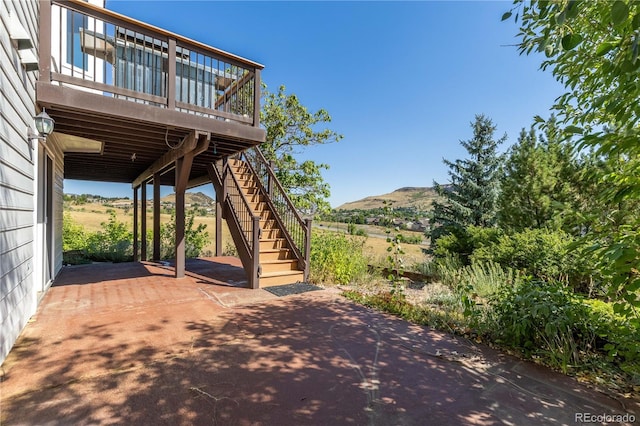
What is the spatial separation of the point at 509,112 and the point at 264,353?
746 centimetres

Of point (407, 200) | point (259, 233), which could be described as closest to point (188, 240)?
point (259, 233)

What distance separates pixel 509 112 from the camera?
6.99 meters

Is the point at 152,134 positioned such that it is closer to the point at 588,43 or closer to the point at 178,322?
the point at 178,322

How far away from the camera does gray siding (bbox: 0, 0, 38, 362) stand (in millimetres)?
2637

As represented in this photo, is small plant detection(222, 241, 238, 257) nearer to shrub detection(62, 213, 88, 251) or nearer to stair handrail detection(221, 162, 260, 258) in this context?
stair handrail detection(221, 162, 260, 258)

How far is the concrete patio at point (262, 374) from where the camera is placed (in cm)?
218

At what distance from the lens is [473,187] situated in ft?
38.5

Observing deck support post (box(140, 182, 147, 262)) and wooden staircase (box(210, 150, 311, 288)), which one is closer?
wooden staircase (box(210, 150, 311, 288))

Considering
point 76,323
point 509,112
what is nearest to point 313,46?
point 509,112

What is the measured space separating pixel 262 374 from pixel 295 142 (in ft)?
30.7

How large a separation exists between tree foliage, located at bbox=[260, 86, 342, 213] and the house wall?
7.20m

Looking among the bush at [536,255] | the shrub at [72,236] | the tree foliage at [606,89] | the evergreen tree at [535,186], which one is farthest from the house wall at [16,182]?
the evergreen tree at [535,186]
